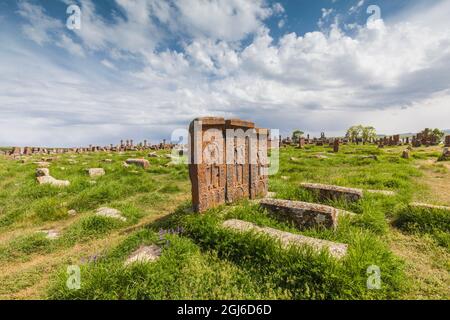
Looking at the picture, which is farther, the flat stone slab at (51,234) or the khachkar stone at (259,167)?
the khachkar stone at (259,167)

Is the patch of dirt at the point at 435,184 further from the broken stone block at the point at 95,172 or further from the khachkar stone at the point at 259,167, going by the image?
the broken stone block at the point at 95,172

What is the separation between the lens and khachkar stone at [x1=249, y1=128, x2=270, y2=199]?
6.07m

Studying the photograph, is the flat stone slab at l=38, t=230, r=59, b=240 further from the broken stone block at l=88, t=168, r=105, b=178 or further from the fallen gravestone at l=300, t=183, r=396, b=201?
the fallen gravestone at l=300, t=183, r=396, b=201

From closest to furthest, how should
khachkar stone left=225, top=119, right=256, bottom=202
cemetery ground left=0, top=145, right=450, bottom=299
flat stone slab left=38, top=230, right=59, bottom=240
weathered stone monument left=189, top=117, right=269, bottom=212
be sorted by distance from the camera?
1. cemetery ground left=0, top=145, right=450, bottom=299
2. flat stone slab left=38, top=230, right=59, bottom=240
3. weathered stone monument left=189, top=117, right=269, bottom=212
4. khachkar stone left=225, top=119, right=256, bottom=202

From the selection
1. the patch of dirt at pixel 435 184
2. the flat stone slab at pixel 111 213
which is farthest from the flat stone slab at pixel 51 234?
the patch of dirt at pixel 435 184

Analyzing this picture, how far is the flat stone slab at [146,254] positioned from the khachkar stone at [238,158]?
2.22 meters

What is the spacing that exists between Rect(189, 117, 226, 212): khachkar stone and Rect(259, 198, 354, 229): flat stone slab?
120 centimetres

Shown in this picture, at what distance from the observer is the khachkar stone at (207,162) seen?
4.63 meters

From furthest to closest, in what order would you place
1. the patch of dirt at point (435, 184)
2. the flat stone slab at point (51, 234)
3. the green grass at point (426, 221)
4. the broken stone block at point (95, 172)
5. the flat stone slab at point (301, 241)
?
the broken stone block at point (95, 172)
the patch of dirt at point (435, 184)
the flat stone slab at point (51, 234)
the green grass at point (426, 221)
the flat stone slab at point (301, 241)

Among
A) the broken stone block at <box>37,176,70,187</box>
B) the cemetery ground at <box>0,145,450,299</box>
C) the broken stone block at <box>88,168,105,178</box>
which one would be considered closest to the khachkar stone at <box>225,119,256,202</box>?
the cemetery ground at <box>0,145,450,299</box>

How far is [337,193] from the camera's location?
5469mm

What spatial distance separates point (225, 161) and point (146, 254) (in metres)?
2.61

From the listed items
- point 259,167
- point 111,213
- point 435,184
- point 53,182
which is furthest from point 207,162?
point 435,184
